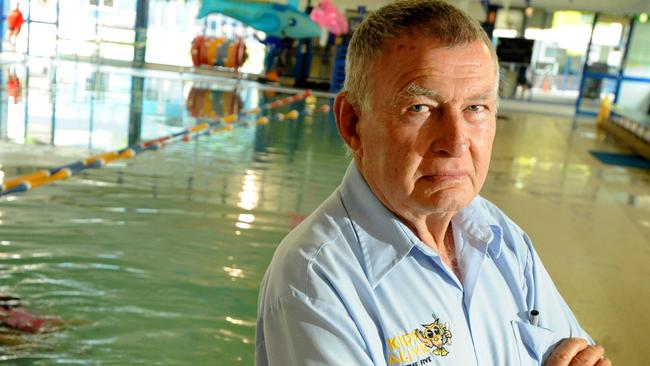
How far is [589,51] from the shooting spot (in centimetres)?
2091

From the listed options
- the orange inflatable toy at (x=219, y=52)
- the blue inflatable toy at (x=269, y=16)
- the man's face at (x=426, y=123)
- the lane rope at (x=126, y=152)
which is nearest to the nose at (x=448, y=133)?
the man's face at (x=426, y=123)

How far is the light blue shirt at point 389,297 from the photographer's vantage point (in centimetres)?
116

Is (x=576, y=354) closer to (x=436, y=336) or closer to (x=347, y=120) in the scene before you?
(x=436, y=336)

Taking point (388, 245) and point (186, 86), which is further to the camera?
point (186, 86)

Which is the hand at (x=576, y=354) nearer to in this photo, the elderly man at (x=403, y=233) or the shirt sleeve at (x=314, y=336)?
the elderly man at (x=403, y=233)

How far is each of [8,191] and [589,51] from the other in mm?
18373

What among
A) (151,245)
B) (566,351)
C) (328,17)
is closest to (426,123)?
(566,351)

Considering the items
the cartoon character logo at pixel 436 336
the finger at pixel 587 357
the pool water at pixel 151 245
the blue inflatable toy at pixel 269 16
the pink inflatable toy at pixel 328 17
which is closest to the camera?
the cartoon character logo at pixel 436 336

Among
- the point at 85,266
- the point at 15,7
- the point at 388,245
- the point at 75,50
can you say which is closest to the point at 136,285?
the point at 85,266

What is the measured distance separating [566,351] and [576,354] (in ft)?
0.07

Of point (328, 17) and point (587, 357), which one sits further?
point (328, 17)

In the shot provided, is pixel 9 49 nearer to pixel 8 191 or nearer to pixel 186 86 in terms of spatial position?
pixel 186 86

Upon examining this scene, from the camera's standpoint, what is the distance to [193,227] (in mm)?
4941

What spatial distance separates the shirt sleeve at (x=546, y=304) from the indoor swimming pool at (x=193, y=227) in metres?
1.76
